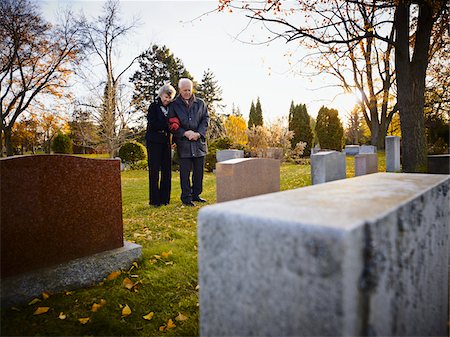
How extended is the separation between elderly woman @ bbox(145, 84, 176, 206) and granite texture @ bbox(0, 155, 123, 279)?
2842 millimetres

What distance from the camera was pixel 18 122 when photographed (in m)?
23.0

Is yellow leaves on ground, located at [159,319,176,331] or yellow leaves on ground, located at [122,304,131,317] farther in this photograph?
yellow leaves on ground, located at [122,304,131,317]

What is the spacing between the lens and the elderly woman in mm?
6199

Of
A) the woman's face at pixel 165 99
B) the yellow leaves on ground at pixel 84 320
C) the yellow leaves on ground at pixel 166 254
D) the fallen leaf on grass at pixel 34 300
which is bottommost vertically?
the yellow leaves on ground at pixel 84 320

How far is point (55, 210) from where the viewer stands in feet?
9.53

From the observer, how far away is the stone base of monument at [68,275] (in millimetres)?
2557

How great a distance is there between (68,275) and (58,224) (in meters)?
0.48

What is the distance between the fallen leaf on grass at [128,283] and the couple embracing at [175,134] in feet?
11.3

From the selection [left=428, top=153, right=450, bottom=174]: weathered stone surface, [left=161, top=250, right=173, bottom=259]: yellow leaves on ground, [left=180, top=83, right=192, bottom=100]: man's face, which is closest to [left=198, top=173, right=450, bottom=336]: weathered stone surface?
[left=161, top=250, right=173, bottom=259]: yellow leaves on ground

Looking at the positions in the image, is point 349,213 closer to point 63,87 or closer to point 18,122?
point 63,87

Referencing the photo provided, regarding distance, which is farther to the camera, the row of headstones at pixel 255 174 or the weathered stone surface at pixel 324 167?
the weathered stone surface at pixel 324 167

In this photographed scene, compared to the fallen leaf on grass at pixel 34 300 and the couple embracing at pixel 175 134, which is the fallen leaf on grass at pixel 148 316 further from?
the couple embracing at pixel 175 134

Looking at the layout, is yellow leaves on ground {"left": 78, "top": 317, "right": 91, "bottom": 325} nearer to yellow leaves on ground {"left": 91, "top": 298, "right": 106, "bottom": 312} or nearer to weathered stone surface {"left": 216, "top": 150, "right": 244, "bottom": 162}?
yellow leaves on ground {"left": 91, "top": 298, "right": 106, "bottom": 312}

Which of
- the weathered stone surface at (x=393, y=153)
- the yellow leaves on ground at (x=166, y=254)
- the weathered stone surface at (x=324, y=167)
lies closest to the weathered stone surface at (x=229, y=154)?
the weathered stone surface at (x=393, y=153)
